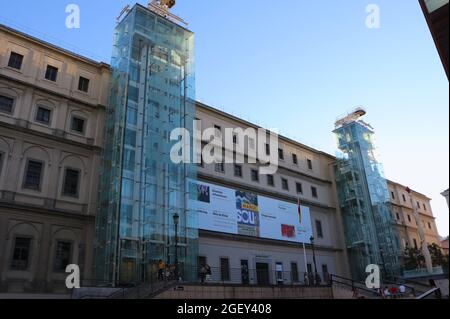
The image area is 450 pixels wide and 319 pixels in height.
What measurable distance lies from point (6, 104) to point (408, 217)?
53469 mm

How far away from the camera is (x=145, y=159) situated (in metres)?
27.3

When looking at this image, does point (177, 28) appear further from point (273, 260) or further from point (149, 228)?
point (273, 260)

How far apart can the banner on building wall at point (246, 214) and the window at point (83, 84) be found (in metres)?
10.3

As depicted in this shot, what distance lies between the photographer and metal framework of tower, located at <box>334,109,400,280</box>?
42.4 metres

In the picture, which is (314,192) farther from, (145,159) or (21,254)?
(21,254)

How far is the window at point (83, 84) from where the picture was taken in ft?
95.2

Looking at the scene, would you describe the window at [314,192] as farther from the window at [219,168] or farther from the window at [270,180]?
the window at [219,168]

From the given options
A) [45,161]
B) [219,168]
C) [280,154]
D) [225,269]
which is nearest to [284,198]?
[280,154]

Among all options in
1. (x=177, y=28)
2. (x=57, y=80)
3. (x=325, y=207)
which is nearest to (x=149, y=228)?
(x=57, y=80)

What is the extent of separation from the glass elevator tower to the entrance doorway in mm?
9173

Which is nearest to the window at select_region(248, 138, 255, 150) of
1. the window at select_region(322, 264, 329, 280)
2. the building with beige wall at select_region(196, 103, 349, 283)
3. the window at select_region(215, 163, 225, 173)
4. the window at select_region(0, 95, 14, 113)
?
the building with beige wall at select_region(196, 103, 349, 283)

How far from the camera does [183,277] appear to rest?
1013 inches

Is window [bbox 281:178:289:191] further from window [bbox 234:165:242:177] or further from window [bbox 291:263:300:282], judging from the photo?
window [bbox 291:263:300:282]

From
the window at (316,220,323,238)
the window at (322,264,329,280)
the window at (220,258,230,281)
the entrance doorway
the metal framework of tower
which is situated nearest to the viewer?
the window at (220,258,230,281)
